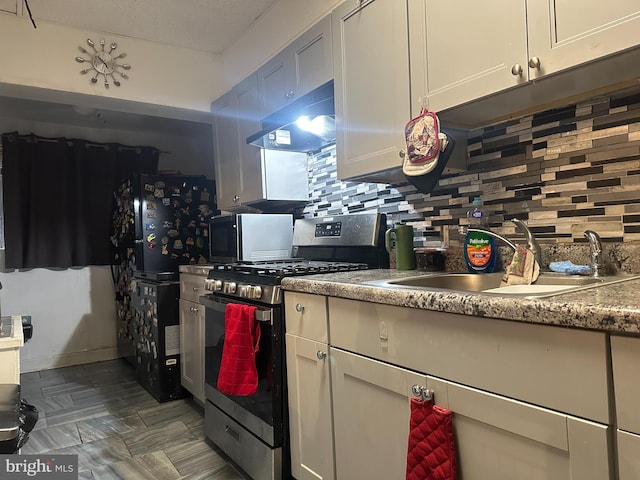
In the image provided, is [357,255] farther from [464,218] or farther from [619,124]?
[619,124]

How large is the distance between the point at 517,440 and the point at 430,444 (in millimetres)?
227

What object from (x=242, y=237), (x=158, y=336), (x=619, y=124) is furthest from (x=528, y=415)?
(x=158, y=336)

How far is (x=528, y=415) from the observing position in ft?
2.94

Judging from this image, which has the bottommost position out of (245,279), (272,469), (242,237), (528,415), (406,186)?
(272,469)

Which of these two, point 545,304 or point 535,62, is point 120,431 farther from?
point 535,62

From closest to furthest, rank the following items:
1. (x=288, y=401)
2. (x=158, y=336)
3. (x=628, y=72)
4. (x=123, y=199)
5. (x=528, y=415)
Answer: (x=528, y=415) → (x=628, y=72) → (x=288, y=401) → (x=158, y=336) → (x=123, y=199)

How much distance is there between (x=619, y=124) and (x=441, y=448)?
1.09 meters

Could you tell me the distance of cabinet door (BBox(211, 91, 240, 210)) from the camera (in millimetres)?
2936

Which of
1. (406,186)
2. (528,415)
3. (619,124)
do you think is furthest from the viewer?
(406,186)

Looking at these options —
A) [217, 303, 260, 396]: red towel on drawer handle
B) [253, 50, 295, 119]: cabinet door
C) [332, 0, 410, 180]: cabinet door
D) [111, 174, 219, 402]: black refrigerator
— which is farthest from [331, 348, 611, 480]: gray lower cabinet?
[111, 174, 219, 402]: black refrigerator

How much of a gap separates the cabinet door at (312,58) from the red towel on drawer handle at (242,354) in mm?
1131

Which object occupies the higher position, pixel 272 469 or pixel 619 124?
pixel 619 124

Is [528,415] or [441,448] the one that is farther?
[441,448]

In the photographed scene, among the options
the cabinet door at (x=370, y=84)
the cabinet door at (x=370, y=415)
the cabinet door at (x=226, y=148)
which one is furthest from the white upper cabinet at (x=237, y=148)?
the cabinet door at (x=370, y=415)
